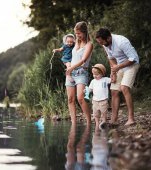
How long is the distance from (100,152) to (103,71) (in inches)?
218

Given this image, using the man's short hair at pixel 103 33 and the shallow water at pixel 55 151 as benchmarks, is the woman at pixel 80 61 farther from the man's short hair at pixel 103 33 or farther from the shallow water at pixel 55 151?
the shallow water at pixel 55 151

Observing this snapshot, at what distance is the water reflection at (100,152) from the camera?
6.22 m

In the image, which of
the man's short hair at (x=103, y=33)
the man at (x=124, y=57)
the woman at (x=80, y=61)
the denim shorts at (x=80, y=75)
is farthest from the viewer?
the denim shorts at (x=80, y=75)

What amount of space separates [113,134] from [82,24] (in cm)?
334

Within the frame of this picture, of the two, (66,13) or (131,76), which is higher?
(66,13)

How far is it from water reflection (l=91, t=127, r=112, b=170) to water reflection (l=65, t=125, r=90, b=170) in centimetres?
9

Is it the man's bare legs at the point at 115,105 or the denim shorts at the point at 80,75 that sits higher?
the denim shorts at the point at 80,75

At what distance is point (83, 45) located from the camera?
41.4ft

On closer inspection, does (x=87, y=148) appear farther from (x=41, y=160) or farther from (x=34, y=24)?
(x=34, y=24)

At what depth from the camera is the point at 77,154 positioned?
729 cm

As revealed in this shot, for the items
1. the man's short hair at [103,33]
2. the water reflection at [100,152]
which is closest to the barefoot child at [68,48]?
the man's short hair at [103,33]

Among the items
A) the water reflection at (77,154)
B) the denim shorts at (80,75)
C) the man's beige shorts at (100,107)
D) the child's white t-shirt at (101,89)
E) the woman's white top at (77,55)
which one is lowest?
the water reflection at (77,154)

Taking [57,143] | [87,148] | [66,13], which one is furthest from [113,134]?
[66,13]

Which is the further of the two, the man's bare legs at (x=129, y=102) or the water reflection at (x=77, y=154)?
the man's bare legs at (x=129, y=102)
